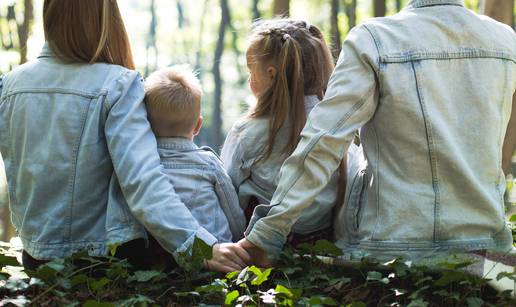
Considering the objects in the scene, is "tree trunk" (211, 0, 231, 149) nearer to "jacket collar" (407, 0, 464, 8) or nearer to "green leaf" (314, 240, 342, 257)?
"jacket collar" (407, 0, 464, 8)

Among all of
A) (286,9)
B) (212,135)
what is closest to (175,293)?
(286,9)

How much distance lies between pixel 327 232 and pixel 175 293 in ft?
3.47

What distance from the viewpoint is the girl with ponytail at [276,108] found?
3.82m

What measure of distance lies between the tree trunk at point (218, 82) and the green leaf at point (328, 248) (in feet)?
94.9

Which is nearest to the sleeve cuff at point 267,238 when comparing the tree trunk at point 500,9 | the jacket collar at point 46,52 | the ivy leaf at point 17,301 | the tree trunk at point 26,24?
the ivy leaf at point 17,301

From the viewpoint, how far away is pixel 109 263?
11.3ft

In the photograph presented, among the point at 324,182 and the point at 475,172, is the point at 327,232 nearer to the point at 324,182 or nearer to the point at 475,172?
the point at 324,182

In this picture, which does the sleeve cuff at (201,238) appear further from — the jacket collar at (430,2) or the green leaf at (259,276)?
the jacket collar at (430,2)

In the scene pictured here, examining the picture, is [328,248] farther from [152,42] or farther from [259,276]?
[152,42]

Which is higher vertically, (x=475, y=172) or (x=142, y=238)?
(x=475, y=172)

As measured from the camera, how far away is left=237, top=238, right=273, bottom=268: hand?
3.38 m

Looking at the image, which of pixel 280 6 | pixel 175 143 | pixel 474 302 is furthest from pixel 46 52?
pixel 280 6

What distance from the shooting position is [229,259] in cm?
340

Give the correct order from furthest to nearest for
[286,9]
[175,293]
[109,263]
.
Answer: [286,9] → [109,263] → [175,293]
